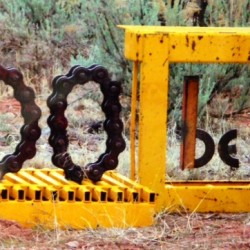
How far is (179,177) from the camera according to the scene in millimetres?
7570

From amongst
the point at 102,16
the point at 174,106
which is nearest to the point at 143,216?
Answer: the point at 174,106

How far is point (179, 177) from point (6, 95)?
395cm

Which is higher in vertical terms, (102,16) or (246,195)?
(102,16)

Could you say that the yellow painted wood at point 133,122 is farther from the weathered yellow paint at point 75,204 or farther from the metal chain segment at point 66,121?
the weathered yellow paint at point 75,204

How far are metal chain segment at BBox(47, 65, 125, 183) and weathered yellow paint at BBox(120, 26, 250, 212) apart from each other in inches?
7.0

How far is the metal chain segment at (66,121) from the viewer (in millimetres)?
6363

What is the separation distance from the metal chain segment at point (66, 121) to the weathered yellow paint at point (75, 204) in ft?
0.32

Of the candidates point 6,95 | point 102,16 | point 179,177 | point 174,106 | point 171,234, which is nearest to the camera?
point 171,234

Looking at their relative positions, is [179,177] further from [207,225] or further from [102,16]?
[102,16]

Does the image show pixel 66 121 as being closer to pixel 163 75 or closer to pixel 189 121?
pixel 163 75

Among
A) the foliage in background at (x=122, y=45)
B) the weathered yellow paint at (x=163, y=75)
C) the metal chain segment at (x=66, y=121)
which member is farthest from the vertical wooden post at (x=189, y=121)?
the foliage in background at (x=122, y=45)

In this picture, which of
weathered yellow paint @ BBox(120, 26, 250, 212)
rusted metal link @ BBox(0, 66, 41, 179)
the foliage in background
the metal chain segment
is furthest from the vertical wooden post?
the foliage in background

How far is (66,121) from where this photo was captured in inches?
252

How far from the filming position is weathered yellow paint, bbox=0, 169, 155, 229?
6.15 meters
